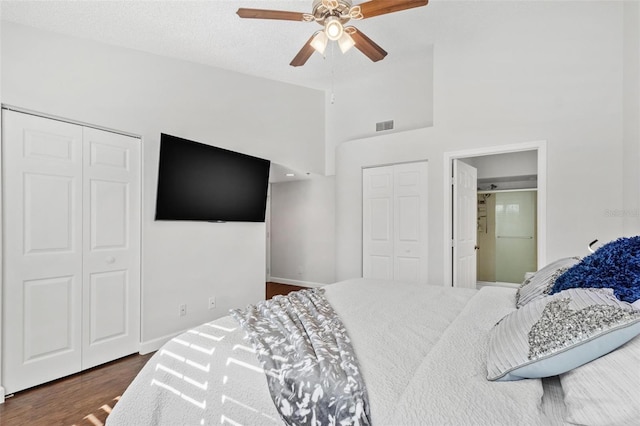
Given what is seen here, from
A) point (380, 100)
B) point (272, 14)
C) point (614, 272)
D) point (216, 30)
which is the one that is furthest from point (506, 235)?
point (216, 30)

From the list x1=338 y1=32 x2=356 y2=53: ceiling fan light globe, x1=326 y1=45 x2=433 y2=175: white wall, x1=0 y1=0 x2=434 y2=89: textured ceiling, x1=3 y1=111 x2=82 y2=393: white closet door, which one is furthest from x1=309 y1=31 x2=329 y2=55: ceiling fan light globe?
x1=326 y1=45 x2=433 y2=175: white wall

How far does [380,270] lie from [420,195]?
111cm

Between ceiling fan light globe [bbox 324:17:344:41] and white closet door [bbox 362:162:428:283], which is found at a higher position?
ceiling fan light globe [bbox 324:17:344:41]

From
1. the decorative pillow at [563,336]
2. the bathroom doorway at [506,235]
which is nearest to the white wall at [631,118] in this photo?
the decorative pillow at [563,336]

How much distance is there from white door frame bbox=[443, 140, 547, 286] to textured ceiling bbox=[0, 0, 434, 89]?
4.69 ft

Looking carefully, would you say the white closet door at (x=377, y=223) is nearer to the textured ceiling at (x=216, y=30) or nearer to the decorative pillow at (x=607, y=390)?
the textured ceiling at (x=216, y=30)

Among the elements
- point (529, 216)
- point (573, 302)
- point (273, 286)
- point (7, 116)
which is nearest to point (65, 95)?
point (7, 116)

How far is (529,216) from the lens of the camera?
5633 millimetres

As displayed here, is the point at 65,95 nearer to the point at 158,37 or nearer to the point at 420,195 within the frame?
the point at 158,37

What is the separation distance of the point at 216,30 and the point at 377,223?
2845 mm

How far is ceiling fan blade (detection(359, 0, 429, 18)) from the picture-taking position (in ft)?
6.65

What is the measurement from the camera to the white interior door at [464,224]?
3.72 m

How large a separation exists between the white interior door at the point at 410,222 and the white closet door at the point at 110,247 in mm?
2922

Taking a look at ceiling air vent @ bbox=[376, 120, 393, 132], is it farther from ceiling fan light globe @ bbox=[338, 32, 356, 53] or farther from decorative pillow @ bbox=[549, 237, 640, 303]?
decorative pillow @ bbox=[549, 237, 640, 303]
